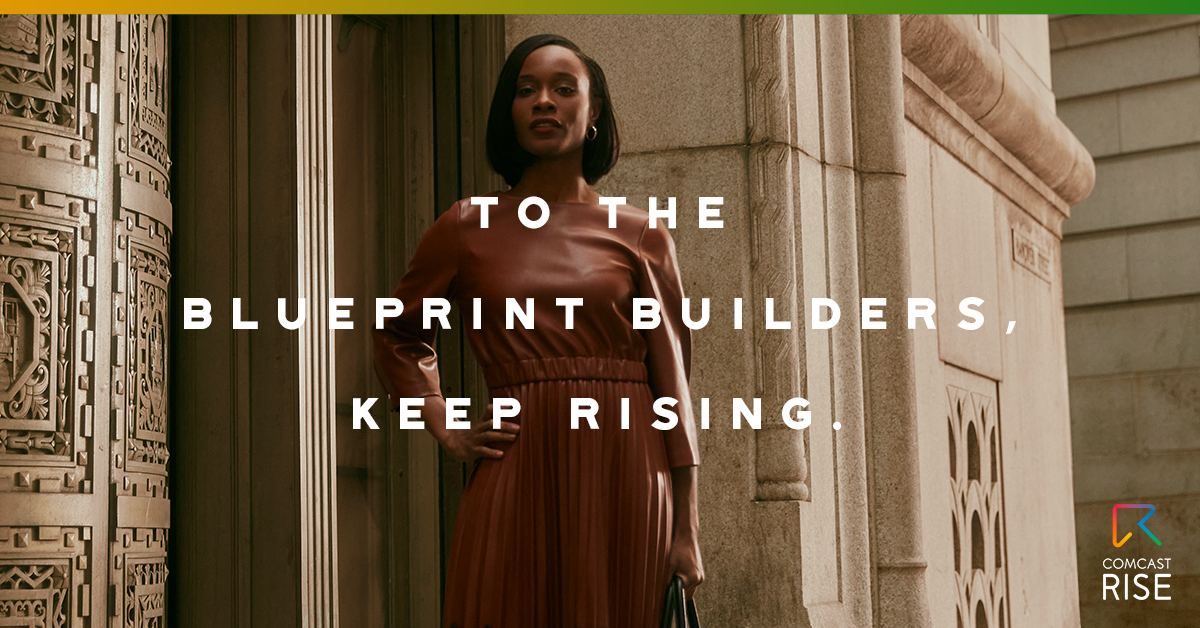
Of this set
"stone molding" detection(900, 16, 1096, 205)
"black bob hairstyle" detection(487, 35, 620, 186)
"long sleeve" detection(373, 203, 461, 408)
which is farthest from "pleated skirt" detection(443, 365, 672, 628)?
"stone molding" detection(900, 16, 1096, 205)

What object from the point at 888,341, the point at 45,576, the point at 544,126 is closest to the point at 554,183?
the point at 544,126

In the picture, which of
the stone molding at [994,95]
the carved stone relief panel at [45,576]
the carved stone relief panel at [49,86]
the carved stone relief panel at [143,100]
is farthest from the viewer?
the stone molding at [994,95]

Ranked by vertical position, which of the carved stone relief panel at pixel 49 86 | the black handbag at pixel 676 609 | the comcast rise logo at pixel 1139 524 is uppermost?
the carved stone relief panel at pixel 49 86

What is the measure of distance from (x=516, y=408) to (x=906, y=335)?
12.0 feet

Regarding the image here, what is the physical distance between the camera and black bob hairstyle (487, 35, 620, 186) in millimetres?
3537

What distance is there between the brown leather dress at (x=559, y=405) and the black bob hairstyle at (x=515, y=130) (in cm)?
13

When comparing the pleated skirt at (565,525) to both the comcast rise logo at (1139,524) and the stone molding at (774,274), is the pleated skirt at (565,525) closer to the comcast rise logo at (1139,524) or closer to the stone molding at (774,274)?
the stone molding at (774,274)

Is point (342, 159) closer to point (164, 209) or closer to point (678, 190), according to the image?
point (164, 209)

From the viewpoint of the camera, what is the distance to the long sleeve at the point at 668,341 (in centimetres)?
345

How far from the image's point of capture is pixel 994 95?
920cm

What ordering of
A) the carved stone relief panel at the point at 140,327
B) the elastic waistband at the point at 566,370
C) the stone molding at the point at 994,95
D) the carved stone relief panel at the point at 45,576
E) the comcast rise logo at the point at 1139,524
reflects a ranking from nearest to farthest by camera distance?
the elastic waistband at the point at 566,370
the carved stone relief panel at the point at 45,576
the carved stone relief panel at the point at 140,327
the stone molding at the point at 994,95
the comcast rise logo at the point at 1139,524

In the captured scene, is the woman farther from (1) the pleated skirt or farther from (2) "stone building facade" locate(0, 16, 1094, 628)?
(2) "stone building facade" locate(0, 16, 1094, 628)

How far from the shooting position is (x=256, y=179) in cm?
507

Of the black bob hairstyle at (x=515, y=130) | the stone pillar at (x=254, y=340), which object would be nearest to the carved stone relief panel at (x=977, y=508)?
the stone pillar at (x=254, y=340)
